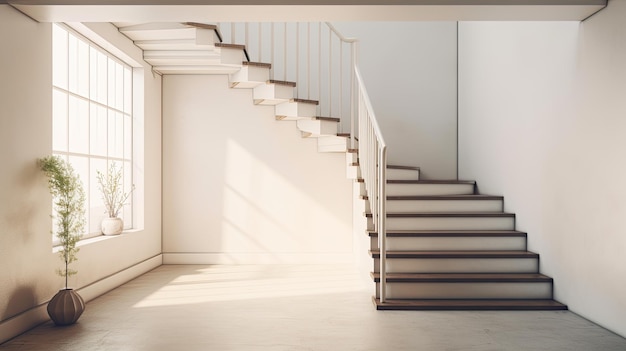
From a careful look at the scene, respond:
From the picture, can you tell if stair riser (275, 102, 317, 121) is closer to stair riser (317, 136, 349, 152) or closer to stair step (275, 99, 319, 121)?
stair step (275, 99, 319, 121)

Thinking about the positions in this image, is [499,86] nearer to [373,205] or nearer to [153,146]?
[373,205]

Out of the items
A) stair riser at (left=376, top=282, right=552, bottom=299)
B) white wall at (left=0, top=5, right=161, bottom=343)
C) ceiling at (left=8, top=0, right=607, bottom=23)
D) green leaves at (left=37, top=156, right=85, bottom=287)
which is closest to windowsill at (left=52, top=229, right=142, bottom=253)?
white wall at (left=0, top=5, right=161, bottom=343)

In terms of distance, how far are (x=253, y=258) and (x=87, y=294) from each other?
254 cm

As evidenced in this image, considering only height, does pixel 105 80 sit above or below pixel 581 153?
above

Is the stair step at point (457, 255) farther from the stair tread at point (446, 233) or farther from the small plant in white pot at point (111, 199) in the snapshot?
the small plant in white pot at point (111, 199)

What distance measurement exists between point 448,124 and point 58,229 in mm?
4947

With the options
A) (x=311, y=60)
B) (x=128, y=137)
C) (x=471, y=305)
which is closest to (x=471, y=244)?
(x=471, y=305)

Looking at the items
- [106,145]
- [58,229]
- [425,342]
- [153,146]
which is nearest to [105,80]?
[106,145]

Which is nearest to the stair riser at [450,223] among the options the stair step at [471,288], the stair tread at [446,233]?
the stair tread at [446,233]

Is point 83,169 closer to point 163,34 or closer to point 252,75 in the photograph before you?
point 163,34

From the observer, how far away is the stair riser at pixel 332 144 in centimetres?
634

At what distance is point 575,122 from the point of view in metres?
4.06

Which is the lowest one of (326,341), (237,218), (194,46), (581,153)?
(326,341)

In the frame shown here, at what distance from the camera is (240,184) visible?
270 inches
